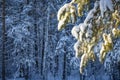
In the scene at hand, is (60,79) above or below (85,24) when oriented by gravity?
below

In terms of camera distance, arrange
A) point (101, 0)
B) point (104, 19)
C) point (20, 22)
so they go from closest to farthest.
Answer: point (101, 0)
point (104, 19)
point (20, 22)

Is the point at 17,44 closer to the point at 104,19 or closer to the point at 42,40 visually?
the point at 42,40

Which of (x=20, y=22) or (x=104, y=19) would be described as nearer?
(x=104, y=19)

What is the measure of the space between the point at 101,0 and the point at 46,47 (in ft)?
89.3

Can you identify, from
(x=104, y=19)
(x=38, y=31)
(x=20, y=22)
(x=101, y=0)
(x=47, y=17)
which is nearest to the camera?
(x=101, y=0)

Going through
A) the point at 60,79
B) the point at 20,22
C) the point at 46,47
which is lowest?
the point at 60,79

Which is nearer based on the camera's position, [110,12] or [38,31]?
[110,12]

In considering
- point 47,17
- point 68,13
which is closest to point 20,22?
point 47,17

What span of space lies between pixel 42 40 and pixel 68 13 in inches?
1134

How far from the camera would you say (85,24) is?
572 centimetres

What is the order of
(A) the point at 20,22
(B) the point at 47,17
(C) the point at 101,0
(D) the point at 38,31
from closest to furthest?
(C) the point at 101,0, (A) the point at 20,22, (B) the point at 47,17, (D) the point at 38,31

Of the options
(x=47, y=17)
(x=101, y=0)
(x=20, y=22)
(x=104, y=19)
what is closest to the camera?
(x=101, y=0)

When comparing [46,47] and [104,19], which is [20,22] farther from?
[104,19]

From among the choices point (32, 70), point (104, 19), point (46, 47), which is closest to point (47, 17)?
point (46, 47)
